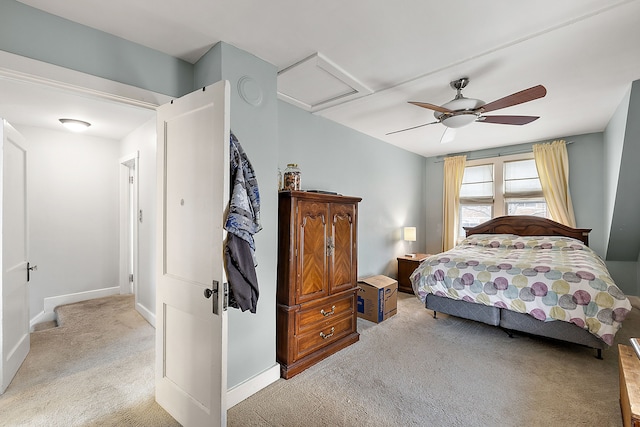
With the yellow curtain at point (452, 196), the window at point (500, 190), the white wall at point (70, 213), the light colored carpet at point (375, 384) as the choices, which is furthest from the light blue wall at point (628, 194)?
the white wall at point (70, 213)

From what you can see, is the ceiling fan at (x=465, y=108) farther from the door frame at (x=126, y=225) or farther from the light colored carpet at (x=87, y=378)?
the door frame at (x=126, y=225)

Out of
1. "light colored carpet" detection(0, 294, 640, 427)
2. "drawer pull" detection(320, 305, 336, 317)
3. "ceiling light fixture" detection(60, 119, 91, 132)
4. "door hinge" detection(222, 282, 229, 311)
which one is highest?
"ceiling light fixture" detection(60, 119, 91, 132)

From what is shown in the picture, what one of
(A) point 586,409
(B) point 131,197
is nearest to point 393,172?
(A) point 586,409

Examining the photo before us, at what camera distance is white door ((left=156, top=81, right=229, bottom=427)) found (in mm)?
1593

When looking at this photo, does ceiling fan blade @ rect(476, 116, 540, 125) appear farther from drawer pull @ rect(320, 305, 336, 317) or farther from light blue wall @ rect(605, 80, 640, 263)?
drawer pull @ rect(320, 305, 336, 317)

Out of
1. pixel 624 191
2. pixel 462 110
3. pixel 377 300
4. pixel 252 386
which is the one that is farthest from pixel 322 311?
pixel 624 191

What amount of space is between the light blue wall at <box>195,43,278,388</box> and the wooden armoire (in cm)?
12

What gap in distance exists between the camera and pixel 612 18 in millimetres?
1872

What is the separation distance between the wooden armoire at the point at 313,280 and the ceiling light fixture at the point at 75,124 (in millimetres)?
2947

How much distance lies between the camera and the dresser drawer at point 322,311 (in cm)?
258

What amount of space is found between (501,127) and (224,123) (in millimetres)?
4065

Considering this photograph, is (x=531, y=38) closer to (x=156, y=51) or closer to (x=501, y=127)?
(x=501, y=127)

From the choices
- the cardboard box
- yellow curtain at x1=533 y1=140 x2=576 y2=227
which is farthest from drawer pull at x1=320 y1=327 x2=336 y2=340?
yellow curtain at x1=533 y1=140 x2=576 y2=227

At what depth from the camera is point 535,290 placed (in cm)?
290
